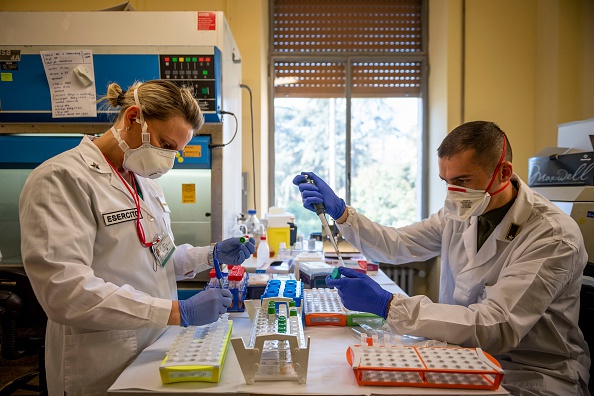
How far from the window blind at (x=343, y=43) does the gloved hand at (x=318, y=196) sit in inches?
87.9

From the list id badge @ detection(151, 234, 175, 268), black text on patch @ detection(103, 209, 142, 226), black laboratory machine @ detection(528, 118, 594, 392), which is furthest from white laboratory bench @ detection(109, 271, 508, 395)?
black laboratory machine @ detection(528, 118, 594, 392)

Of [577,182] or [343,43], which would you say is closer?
[577,182]

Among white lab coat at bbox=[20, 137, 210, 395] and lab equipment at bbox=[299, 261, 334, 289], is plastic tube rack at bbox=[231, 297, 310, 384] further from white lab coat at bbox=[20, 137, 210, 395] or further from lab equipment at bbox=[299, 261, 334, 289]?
lab equipment at bbox=[299, 261, 334, 289]

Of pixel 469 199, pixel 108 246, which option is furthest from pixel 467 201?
pixel 108 246

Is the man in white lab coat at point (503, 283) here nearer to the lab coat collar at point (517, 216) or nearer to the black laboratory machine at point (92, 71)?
the lab coat collar at point (517, 216)

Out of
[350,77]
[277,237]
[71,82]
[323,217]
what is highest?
[350,77]

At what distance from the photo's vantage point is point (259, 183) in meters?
3.39

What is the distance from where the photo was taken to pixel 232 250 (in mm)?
1562

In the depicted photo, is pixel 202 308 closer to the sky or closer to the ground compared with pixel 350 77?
closer to the ground

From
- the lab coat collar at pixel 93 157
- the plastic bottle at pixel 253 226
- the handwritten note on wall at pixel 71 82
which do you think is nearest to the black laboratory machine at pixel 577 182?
the plastic bottle at pixel 253 226

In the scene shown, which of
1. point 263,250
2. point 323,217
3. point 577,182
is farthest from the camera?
point 263,250

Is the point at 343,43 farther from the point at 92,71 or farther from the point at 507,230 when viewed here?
the point at 507,230

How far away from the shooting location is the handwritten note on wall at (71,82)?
208 cm

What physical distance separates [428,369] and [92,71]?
2.06m
